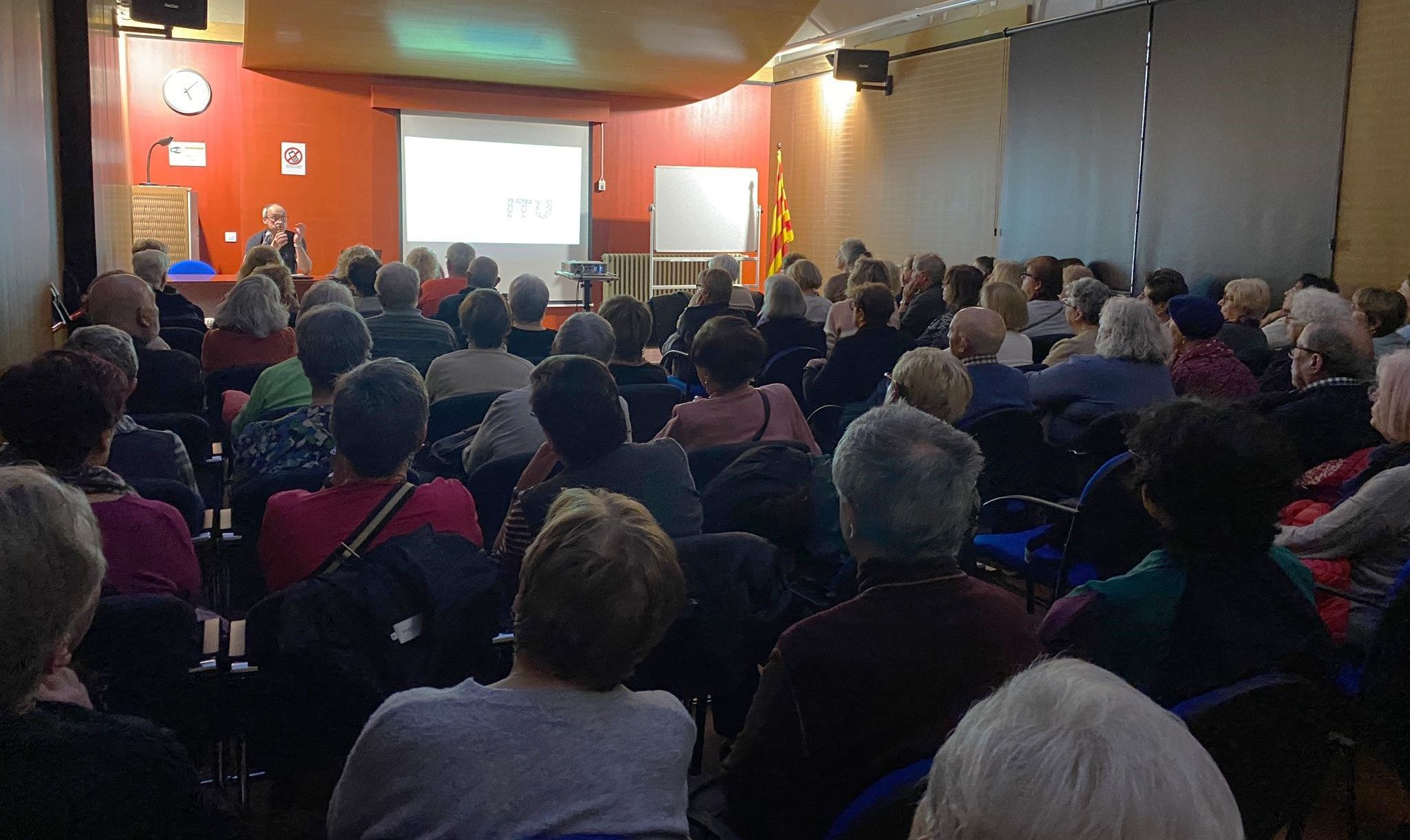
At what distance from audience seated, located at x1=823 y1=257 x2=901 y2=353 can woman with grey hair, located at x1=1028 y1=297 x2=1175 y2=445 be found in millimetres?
2274

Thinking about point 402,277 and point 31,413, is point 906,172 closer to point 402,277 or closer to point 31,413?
point 402,277

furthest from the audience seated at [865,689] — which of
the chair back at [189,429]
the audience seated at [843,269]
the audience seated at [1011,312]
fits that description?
the audience seated at [843,269]

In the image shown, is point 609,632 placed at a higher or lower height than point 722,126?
lower

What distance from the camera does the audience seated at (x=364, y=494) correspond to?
220 cm

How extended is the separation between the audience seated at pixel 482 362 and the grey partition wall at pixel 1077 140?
6379mm

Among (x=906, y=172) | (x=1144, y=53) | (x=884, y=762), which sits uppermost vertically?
(x=1144, y=53)

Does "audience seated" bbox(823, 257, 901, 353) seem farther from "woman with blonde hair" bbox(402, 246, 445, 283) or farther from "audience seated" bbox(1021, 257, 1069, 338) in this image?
"woman with blonde hair" bbox(402, 246, 445, 283)

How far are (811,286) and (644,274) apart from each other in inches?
253

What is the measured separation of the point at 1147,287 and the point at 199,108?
9.96 m

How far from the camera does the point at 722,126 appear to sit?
14.2 metres

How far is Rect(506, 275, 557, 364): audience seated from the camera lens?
5410 mm

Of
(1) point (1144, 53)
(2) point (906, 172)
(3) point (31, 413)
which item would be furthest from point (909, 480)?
(2) point (906, 172)

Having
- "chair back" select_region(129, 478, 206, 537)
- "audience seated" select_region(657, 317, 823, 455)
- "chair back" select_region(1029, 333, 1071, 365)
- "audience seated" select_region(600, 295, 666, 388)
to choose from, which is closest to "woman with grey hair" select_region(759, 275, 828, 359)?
"chair back" select_region(1029, 333, 1071, 365)

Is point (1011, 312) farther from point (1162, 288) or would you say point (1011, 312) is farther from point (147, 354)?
point (147, 354)
